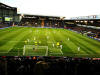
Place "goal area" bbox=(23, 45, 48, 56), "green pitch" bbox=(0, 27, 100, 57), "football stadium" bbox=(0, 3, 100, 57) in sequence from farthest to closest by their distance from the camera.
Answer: "football stadium" bbox=(0, 3, 100, 57) → "green pitch" bbox=(0, 27, 100, 57) → "goal area" bbox=(23, 45, 48, 56)

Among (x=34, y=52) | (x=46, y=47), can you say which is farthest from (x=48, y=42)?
(x=34, y=52)

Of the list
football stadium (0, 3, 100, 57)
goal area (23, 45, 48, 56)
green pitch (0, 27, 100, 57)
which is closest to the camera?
goal area (23, 45, 48, 56)

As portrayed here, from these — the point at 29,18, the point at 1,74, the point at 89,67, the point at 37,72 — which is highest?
the point at 29,18

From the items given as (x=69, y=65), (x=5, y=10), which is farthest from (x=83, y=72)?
(x=5, y=10)

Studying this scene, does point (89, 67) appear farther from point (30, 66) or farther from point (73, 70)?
point (30, 66)

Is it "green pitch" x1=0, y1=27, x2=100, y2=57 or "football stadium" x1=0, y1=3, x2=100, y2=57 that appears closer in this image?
"green pitch" x1=0, y1=27, x2=100, y2=57

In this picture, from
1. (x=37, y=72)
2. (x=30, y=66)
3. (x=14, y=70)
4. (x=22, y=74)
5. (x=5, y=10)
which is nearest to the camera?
(x=37, y=72)

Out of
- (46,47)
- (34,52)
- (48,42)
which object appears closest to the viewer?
(34,52)

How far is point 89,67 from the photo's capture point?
21.2ft

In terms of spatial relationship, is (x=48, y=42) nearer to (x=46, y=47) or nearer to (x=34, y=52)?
(x=46, y=47)

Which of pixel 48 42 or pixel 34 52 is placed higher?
pixel 48 42

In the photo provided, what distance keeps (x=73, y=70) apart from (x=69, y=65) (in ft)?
1.99

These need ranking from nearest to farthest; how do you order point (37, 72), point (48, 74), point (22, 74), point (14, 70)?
point (37, 72), point (48, 74), point (22, 74), point (14, 70)

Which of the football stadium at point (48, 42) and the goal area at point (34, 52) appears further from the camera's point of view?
the football stadium at point (48, 42)
